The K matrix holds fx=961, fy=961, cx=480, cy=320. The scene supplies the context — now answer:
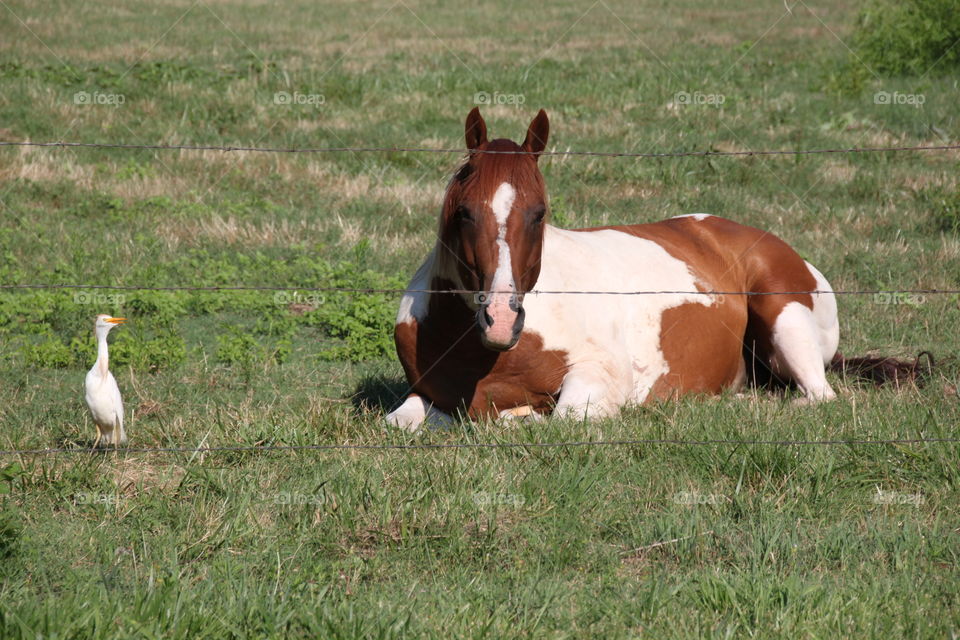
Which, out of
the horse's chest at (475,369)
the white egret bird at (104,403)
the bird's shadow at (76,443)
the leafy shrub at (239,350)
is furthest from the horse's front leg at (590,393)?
the leafy shrub at (239,350)

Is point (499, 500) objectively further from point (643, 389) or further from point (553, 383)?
point (643, 389)

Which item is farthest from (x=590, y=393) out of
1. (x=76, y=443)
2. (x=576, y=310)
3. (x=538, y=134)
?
(x=76, y=443)

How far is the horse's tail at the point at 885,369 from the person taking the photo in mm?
5773

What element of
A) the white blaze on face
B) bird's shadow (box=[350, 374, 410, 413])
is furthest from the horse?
bird's shadow (box=[350, 374, 410, 413])

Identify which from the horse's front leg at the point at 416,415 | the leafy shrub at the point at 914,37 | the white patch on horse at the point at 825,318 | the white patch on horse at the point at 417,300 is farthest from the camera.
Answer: the leafy shrub at the point at 914,37

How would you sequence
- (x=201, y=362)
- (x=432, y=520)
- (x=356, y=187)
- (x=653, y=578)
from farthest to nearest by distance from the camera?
1. (x=356, y=187)
2. (x=201, y=362)
3. (x=432, y=520)
4. (x=653, y=578)

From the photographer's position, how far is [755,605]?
3.20 metres

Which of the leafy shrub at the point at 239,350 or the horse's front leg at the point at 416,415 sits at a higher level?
the horse's front leg at the point at 416,415

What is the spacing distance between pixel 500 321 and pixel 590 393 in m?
0.98

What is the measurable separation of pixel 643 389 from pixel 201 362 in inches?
116

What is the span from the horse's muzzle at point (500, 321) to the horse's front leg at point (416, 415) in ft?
3.01

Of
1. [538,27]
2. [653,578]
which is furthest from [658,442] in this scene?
[538,27]

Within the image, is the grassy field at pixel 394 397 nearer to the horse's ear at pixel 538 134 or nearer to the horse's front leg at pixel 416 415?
the horse's front leg at pixel 416 415

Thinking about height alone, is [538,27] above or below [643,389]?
above
